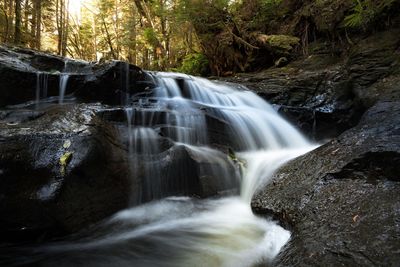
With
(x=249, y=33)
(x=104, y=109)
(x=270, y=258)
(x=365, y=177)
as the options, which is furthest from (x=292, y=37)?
(x=270, y=258)

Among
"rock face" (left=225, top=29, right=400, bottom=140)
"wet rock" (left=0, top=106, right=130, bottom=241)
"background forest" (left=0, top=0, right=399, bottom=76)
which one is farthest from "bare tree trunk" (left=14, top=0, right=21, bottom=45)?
"wet rock" (left=0, top=106, right=130, bottom=241)

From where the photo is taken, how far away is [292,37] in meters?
10.8

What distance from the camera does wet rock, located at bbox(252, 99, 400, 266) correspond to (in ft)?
8.62

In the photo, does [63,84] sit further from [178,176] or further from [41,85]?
[178,176]

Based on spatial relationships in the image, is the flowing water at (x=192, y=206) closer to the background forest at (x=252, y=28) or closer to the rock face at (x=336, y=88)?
the rock face at (x=336, y=88)

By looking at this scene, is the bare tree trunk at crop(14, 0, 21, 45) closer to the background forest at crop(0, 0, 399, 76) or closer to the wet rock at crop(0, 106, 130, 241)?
the background forest at crop(0, 0, 399, 76)

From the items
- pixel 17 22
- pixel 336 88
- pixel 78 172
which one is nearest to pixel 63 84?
pixel 78 172

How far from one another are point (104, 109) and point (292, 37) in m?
7.20

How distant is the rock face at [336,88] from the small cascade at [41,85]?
4920mm

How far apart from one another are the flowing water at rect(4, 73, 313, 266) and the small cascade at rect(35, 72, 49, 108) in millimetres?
1682

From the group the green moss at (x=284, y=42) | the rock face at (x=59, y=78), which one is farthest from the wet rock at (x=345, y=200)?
the green moss at (x=284, y=42)

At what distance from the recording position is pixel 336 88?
7980 millimetres

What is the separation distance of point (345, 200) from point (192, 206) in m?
2.16

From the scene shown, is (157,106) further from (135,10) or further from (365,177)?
(135,10)
